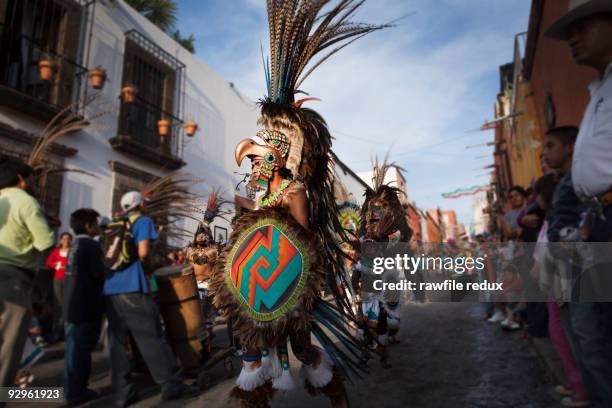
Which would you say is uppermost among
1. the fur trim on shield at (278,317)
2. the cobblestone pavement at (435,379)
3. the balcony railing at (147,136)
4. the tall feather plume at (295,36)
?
the balcony railing at (147,136)

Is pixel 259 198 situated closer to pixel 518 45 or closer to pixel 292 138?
pixel 292 138

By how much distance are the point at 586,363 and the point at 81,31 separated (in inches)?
455

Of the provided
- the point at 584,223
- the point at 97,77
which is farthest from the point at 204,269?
the point at 97,77

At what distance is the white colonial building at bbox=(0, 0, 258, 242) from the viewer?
8.20m

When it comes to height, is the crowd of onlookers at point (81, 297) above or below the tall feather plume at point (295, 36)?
below

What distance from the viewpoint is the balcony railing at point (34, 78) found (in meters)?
7.91

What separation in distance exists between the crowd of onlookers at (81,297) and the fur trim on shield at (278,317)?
63.9 inches

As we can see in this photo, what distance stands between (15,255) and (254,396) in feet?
7.63

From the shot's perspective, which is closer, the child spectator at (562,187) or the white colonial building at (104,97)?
the child spectator at (562,187)

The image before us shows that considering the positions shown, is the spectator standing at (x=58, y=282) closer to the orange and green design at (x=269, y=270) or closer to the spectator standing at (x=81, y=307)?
the spectator standing at (x=81, y=307)

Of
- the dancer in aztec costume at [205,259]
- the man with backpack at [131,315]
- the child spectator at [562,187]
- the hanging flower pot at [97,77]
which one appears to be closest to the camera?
the child spectator at [562,187]

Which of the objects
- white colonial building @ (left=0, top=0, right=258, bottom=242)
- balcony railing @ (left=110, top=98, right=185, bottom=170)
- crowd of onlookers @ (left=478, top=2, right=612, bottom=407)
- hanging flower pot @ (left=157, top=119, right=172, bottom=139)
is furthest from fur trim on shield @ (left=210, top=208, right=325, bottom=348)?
hanging flower pot @ (left=157, top=119, right=172, bottom=139)

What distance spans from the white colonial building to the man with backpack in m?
4.47

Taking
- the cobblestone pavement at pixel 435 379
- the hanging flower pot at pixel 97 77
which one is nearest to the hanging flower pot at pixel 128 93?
the hanging flower pot at pixel 97 77
